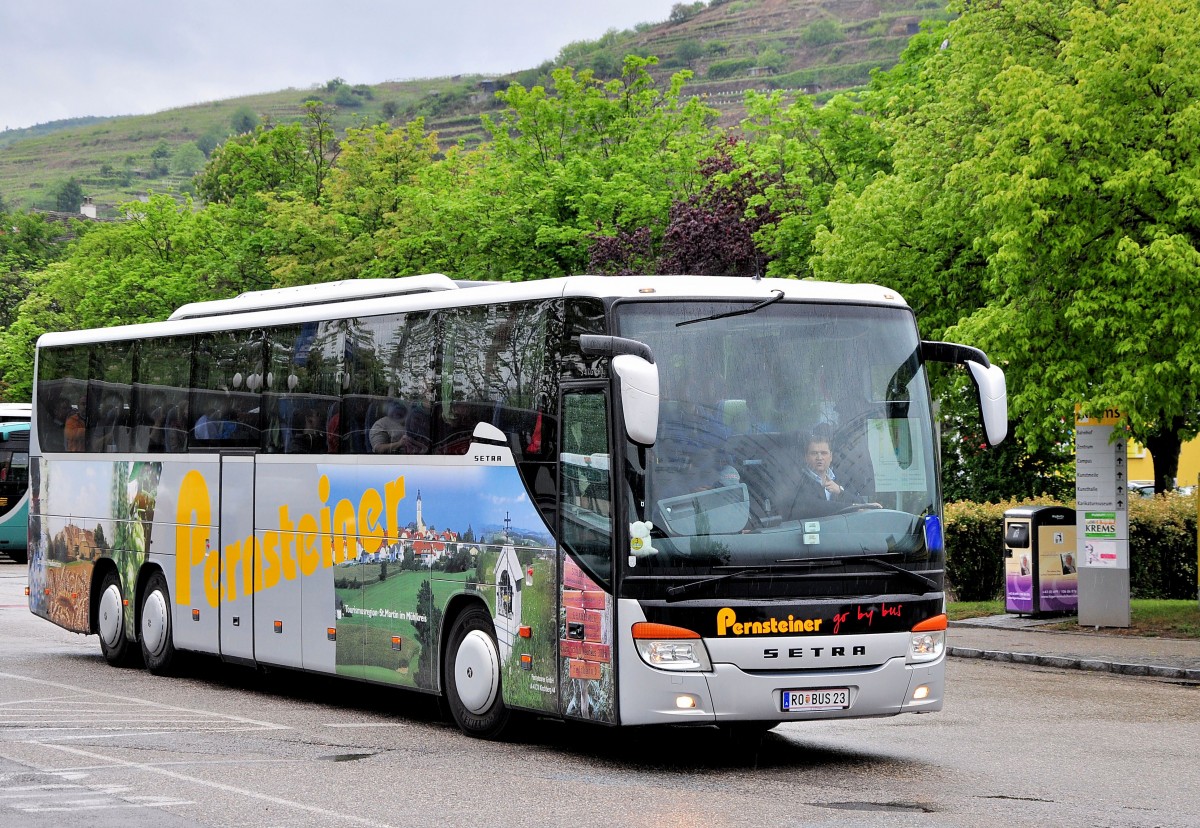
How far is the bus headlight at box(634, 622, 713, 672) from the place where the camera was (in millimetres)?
10695

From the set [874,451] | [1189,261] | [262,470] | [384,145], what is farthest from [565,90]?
[874,451]

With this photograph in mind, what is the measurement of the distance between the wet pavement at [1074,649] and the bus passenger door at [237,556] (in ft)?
28.0

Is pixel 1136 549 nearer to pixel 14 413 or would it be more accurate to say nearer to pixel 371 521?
pixel 371 521

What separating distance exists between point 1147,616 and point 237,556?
1283cm

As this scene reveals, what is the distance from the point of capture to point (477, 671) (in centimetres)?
1229

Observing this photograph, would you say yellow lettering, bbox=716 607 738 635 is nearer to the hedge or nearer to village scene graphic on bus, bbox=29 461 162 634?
village scene graphic on bus, bbox=29 461 162 634

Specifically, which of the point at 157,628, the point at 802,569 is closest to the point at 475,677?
the point at 802,569

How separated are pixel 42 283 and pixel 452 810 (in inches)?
3018

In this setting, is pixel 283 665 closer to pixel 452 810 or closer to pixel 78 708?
pixel 78 708

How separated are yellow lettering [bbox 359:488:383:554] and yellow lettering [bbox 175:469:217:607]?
9.56 ft

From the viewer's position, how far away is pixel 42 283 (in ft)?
266

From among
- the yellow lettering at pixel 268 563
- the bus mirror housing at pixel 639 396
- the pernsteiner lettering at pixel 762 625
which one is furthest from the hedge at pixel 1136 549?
the bus mirror housing at pixel 639 396

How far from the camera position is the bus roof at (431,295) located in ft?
37.4

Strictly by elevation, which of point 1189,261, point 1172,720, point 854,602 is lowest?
point 1172,720
